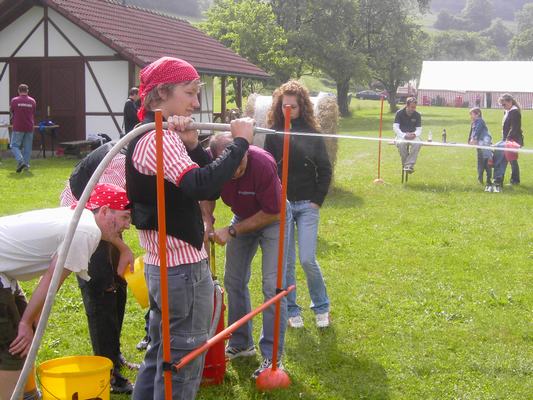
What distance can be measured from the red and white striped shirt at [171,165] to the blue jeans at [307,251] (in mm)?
2143

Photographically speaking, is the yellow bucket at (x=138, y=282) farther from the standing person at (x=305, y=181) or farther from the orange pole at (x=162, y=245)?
the standing person at (x=305, y=181)

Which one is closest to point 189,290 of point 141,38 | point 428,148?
point 141,38

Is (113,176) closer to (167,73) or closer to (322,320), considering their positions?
(167,73)

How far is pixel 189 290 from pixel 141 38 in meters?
17.9

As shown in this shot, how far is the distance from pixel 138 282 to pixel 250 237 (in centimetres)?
93

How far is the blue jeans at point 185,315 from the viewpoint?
325 cm

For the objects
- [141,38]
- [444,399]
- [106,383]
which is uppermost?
[141,38]

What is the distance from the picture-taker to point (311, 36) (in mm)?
45781

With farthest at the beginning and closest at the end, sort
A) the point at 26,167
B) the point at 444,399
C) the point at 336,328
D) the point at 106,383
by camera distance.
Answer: the point at 26,167 → the point at 336,328 → the point at 444,399 → the point at 106,383

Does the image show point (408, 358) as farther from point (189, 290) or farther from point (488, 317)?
point (189, 290)

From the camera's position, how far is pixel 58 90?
63.3ft

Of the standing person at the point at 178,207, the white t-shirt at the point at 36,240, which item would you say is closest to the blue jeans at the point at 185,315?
the standing person at the point at 178,207

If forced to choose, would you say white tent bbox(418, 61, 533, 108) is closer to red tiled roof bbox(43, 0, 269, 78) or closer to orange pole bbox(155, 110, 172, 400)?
red tiled roof bbox(43, 0, 269, 78)

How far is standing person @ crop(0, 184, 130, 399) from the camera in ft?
11.1
